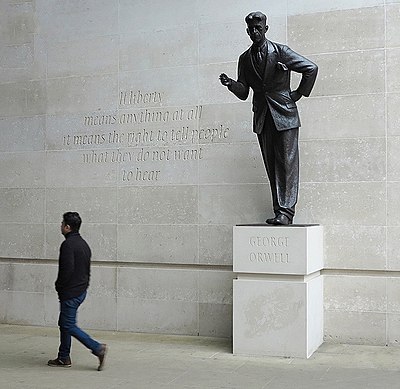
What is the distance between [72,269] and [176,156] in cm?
309

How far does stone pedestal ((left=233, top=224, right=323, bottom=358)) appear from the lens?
8227 millimetres

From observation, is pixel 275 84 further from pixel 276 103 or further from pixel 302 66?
pixel 302 66

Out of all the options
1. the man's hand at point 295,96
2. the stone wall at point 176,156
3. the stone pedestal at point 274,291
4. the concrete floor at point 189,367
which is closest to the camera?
the concrete floor at point 189,367

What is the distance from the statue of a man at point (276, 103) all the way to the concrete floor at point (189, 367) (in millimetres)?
1767

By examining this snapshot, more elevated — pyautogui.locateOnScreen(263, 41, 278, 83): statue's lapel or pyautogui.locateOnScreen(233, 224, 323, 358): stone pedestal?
pyautogui.locateOnScreen(263, 41, 278, 83): statue's lapel

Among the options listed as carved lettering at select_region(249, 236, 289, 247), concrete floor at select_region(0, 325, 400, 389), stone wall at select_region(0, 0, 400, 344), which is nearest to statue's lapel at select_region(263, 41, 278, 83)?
stone wall at select_region(0, 0, 400, 344)

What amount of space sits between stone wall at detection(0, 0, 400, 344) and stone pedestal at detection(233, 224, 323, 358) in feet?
3.78

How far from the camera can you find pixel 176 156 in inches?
400

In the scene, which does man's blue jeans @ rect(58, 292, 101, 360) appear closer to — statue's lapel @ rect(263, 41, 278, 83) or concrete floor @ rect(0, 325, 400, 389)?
concrete floor @ rect(0, 325, 400, 389)

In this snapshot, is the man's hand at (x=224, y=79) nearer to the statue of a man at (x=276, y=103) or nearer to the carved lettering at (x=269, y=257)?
the statue of a man at (x=276, y=103)

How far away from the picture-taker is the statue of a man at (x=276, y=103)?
8547 millimetres

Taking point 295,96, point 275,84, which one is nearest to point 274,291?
point 295,96

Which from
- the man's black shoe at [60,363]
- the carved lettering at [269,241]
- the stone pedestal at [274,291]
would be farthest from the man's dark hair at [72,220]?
the carved lettering at [269,241]

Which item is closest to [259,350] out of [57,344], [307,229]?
[307,229]
